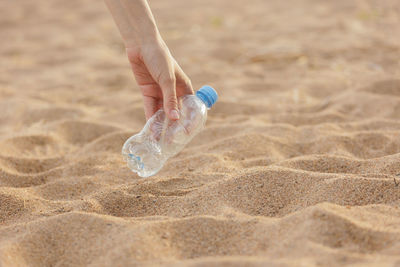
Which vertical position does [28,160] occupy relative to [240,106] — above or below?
above

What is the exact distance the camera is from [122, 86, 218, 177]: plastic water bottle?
2.19 meters

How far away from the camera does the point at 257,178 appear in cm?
196

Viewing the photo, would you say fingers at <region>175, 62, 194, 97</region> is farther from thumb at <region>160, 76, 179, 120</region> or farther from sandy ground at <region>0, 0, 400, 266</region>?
sandy ground at <region>0, 0, 400, 266</region>

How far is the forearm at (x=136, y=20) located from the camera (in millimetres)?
1941

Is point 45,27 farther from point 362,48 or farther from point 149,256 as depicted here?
point 149,256

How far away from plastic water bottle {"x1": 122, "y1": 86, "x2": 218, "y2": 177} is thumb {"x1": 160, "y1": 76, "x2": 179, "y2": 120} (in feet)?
0.92

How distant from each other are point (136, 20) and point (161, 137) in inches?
25.1

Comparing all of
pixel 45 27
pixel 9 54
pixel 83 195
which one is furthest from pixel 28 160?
pixel 45 27

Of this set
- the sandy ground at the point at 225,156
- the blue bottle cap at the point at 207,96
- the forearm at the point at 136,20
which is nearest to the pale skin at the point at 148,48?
the forearm at the point at 136,20

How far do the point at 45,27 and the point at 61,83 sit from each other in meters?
2.60

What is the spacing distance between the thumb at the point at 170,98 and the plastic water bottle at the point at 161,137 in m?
0.28

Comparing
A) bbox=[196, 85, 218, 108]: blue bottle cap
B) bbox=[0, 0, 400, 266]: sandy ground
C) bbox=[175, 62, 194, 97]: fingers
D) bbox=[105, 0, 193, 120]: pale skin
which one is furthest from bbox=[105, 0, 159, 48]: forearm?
bbox=[0, 0, 400, 266]: sandy ground

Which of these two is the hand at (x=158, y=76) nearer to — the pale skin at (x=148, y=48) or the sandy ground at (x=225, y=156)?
the pale skin at (x=148, y=48)

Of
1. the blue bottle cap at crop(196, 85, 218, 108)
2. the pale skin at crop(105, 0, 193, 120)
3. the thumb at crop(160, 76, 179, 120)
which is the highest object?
the pale skin at crop(105, 0, 193, 120)
